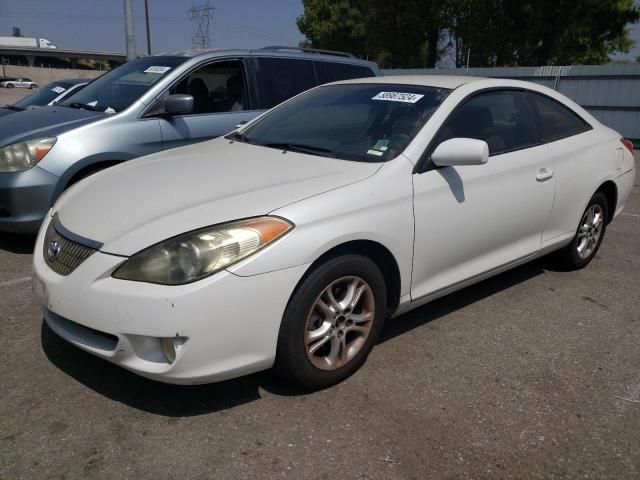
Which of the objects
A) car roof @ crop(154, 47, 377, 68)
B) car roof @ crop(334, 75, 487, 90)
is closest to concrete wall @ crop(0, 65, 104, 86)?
car roof @ crop(154, 47, 377, 68)

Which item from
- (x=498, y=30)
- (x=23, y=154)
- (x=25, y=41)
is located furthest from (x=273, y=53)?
(x=25, y=41)

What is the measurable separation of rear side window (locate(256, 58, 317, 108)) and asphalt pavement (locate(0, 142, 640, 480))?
3.09 meters

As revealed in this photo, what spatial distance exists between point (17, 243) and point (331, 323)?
3440 millimetres

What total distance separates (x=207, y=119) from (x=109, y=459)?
3.65m

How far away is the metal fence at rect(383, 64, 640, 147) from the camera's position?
1459 cm

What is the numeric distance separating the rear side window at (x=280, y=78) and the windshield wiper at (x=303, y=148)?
7.78 feet

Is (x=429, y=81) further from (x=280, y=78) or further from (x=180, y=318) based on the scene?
(x=280, y=78)

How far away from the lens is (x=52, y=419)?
2.45 metres

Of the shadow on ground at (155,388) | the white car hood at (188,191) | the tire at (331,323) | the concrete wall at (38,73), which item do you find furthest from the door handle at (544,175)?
the concrete wall at (38,73)

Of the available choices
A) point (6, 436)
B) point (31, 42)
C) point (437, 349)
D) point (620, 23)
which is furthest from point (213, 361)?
point (31, 42)

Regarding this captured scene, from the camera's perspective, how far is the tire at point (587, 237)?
176 inches

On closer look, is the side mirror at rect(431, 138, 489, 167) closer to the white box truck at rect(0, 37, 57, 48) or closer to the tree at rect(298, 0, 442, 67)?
the tree at rect(298, 0, 442, 67)

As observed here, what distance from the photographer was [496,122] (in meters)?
3.69

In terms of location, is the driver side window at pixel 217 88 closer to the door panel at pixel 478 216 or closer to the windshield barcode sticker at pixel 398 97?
the windshield barcode sticker at pixel 398 97
